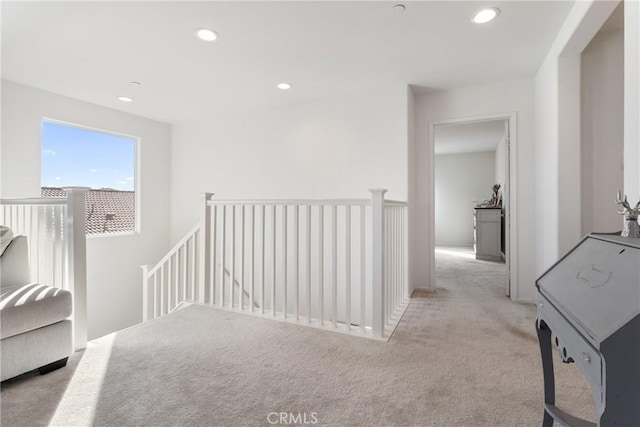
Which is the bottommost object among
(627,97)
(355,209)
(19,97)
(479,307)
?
(479,307)

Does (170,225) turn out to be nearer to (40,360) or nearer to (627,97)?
(40,360)

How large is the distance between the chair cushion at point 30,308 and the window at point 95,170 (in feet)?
7.58

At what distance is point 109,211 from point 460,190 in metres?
7.41

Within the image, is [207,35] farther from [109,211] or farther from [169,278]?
[109,211]

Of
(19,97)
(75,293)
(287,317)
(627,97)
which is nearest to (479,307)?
(287,317)

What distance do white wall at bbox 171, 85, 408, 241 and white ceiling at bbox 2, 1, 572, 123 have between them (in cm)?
29

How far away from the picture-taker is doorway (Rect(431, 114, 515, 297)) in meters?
4.44

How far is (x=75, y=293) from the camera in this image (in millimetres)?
2025

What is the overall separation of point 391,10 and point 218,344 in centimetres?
256

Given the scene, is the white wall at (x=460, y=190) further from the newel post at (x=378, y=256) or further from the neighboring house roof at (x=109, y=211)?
the neighboring house roof at (x=109, y=211)

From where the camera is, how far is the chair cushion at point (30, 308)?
1612mm

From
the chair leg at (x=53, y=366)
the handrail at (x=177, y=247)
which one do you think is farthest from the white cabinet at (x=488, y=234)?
the chair leg at (x=53, y=366)

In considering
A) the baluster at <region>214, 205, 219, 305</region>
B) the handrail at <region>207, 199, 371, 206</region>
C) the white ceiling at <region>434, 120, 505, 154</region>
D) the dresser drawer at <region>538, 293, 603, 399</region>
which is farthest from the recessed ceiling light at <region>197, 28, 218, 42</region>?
the white ceiling at <region>434, 120, 505, 154</region>

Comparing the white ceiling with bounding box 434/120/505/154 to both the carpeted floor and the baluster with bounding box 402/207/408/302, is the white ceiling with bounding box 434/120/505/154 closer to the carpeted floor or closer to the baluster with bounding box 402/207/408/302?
the baluster with bounding box 402/207/408/302
